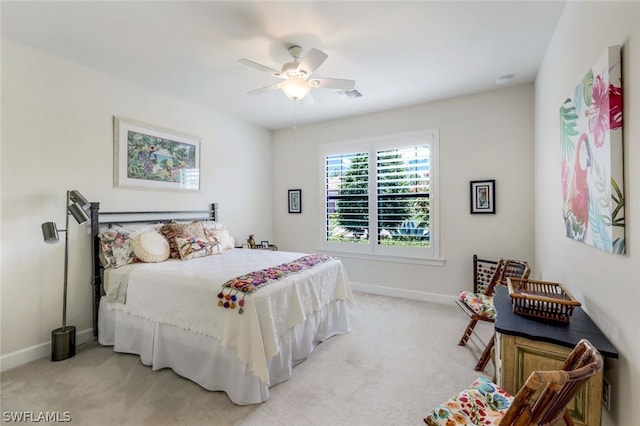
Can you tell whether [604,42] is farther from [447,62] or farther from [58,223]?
[58,223]

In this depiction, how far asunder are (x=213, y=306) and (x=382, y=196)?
2987 millimetres

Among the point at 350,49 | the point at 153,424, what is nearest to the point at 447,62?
the point at 350,49

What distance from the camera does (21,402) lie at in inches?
79.7

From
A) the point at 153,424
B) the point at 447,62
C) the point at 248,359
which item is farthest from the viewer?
the point at 447,62

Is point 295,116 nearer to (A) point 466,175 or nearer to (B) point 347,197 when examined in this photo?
(B) point 347,197

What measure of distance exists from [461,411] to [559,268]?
1679 mm

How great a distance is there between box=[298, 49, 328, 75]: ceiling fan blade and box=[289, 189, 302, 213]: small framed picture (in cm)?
289

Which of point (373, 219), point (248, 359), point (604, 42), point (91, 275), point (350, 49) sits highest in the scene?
point (350, 49)

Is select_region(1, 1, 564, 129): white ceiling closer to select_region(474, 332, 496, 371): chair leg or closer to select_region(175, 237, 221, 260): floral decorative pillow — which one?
select_region(175, 237, 221, 260): floral decorative pillow

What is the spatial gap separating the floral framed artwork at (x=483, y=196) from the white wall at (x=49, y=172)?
3.93 metres

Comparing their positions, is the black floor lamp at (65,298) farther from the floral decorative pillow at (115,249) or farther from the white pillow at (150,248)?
the white pillow at (150,248)

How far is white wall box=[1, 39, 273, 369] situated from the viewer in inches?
98.6

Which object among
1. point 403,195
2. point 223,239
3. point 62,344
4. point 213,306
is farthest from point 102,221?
point 403,195

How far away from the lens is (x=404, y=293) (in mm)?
4250
